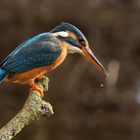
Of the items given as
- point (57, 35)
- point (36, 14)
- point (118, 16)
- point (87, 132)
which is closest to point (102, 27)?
point (118, 16)

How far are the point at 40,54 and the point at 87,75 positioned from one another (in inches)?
169

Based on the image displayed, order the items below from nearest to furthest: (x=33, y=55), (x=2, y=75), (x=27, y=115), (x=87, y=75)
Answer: (x=27, y=115)
(x=2, y=75)
(x=33, y=55)
(x=87, y=75)

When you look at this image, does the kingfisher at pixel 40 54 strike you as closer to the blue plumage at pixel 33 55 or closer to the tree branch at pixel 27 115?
the blue plumage at pixel 33 55

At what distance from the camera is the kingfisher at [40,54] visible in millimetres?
4141

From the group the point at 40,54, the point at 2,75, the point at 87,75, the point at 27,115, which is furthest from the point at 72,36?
the point at 87,75

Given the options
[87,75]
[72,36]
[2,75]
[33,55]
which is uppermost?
[87,75]

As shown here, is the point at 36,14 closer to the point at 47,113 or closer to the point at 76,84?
the point at 76,84

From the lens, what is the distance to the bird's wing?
413 centimetres

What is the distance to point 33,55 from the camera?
13.9ft

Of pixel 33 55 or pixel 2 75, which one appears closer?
pixel 2 75

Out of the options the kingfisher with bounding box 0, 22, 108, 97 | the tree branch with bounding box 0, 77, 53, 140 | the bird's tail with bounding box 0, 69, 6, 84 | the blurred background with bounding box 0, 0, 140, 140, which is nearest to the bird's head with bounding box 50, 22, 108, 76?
the kingfisher with bounding box 0, 22, 108, 97

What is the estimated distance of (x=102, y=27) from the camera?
9000mm

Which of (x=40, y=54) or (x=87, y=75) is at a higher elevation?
(x=87, y=75)

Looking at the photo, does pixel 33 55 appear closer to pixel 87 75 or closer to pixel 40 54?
pixel 40 54
